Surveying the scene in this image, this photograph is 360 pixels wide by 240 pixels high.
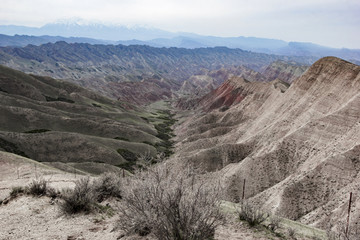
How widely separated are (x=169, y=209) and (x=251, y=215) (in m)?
6.00

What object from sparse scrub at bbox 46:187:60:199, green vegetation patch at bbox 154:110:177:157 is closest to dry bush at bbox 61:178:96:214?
sparse scrub at bbox 46:187:60:199

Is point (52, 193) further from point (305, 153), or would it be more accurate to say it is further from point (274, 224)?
point (305, 153)

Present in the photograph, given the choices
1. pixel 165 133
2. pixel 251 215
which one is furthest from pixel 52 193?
pixel 165 133

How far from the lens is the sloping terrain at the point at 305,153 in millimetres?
28970

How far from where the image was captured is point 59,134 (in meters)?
61.2

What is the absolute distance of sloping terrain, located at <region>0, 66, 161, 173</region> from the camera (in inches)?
2101

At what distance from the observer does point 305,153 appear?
129 feet

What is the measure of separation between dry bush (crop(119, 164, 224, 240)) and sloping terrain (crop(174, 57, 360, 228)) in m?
14.6

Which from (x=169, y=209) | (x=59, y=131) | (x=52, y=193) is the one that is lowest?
(x=59, y=131)

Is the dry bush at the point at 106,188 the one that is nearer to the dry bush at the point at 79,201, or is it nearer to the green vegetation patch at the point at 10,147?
the dry bush at the point at 79,201

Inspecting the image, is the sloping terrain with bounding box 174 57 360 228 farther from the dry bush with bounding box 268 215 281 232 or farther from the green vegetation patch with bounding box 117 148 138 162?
the green vegetation patch with bounding box 117 148 138 162

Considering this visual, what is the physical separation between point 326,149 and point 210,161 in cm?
2078

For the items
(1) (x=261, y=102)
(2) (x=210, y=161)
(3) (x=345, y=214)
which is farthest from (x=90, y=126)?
(3) (x=345, y=214)

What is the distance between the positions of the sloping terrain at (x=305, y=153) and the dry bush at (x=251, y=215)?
9.49 meters
